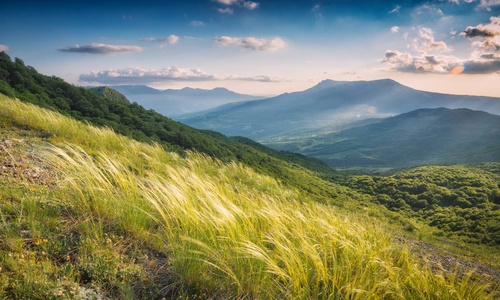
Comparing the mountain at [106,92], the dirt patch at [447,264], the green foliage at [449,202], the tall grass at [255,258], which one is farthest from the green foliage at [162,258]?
the mountain at [106,92]

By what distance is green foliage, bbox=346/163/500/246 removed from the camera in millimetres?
25734

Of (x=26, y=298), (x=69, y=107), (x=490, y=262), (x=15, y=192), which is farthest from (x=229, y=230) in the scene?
(x=69, y=107)

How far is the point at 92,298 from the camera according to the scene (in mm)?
1690

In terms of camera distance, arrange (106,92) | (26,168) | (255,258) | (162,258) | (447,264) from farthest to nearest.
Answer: (106,92)
(447,264)
(26,168)
(162,258)
(255,258)

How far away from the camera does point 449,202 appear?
42.7 metres

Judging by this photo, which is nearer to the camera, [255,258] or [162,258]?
[255,258]

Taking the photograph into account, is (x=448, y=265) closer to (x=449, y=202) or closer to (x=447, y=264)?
(x=447, y=264)

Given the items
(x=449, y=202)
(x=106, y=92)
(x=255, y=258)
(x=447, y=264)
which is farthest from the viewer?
(x=106, y=92)

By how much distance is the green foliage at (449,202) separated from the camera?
84.4 ft

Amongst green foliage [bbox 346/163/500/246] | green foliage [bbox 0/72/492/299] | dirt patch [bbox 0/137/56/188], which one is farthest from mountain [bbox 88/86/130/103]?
green foliage [bbox 346/163/500/246]

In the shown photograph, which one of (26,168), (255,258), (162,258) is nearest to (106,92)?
(26,168)

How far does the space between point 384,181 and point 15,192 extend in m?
63.5

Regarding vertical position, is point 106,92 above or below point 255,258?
above

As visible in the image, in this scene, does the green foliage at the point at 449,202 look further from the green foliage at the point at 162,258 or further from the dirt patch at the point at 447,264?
the green foliage at the point at 162,258
